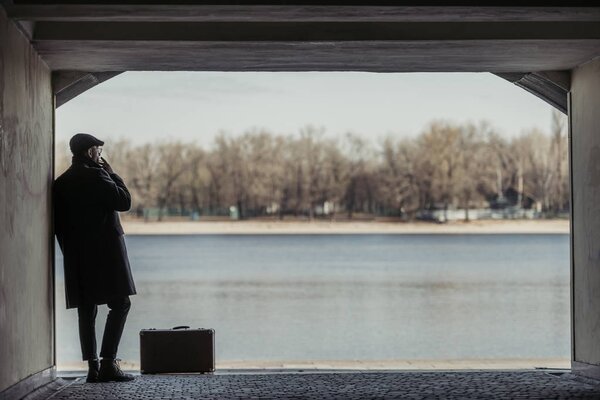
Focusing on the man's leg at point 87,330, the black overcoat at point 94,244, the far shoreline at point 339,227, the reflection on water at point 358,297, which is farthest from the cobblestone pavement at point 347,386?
the far shoreline at point 339,227

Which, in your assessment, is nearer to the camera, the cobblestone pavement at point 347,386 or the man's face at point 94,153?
the cobblestone pavement at point 347,386

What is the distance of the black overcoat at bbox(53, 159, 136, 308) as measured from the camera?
777 cm

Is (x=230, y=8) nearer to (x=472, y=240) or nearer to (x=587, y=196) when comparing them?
(x=587, y=196)

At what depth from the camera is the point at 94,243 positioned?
25.6 ft

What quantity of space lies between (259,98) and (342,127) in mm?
8156

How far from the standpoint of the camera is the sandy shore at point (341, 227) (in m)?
80.6

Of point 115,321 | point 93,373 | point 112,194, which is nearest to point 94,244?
point 112,194

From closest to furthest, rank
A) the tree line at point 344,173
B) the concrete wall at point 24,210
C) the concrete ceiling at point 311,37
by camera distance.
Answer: the concrete ceiling at point 311,37, the concrete wall at point 24,210, the tree line at point 344,173

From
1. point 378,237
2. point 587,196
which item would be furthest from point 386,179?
point 587,196

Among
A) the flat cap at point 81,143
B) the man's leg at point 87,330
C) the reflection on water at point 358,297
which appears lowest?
the reflection on water at point 358,297

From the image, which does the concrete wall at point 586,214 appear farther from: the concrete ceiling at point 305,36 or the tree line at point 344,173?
the tree line at point 344,173

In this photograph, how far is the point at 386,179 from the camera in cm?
7506

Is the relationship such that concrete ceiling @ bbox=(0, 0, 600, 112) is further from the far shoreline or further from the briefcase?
the far shoreline

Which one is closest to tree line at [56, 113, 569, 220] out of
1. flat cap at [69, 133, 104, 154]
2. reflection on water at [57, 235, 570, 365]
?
reflection on water at [57, 235, 570, 365]
